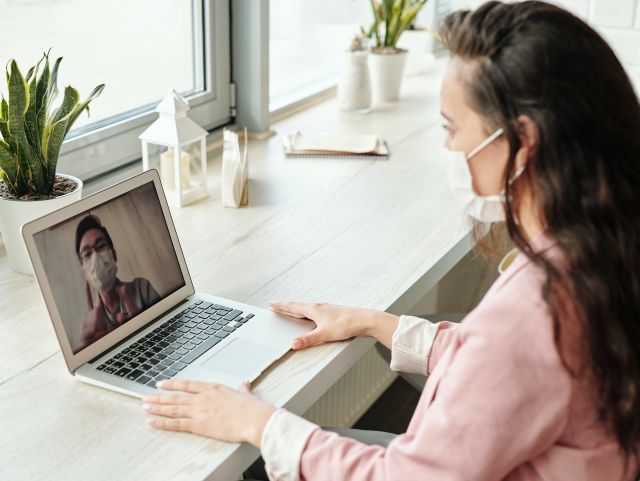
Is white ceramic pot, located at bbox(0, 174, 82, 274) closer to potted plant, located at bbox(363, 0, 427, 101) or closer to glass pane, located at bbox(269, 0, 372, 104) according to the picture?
glass pane, located at bbox(269, 0, 372, 104)

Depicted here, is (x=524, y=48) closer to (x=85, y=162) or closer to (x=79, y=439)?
(x=79, y=439)

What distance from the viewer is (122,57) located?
1.85 metres

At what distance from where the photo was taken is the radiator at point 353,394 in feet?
6.70

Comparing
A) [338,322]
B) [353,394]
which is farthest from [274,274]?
[353,394]

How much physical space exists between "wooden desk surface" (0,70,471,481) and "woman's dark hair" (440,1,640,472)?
407 millimetres

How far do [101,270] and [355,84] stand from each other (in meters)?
1.33

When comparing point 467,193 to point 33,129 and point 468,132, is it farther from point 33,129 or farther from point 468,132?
point 33,129

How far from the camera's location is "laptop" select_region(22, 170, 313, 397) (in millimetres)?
1109

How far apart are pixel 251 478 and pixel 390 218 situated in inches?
24.9

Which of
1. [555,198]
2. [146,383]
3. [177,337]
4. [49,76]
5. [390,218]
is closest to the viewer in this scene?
[555,198]

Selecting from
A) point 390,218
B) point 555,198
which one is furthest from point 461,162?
point 390,218

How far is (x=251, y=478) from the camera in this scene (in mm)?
1262

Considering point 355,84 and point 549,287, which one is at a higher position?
point 549,287

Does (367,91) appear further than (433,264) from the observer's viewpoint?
Yes
